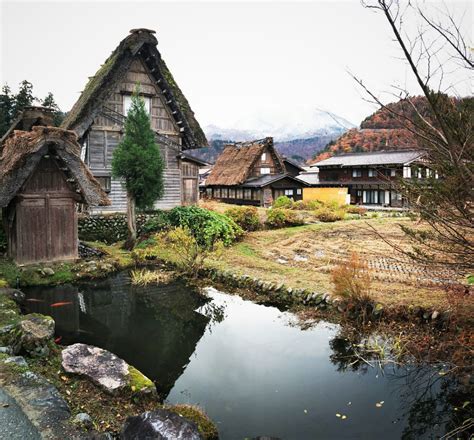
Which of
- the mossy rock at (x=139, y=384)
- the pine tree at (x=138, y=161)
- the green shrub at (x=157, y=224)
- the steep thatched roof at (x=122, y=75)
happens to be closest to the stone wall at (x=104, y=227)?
the green shrub at (x=157, y=224)

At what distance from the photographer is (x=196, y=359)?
7.64 m

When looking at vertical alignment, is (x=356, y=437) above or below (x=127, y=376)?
below

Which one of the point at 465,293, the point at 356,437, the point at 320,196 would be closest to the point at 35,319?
the point at 356,437

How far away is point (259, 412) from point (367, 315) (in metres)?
3.83

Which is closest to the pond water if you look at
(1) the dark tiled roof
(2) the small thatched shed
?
(2) the small thatched shed

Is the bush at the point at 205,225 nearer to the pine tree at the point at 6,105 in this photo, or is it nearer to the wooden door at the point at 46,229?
the wooden door at the point at 46,229

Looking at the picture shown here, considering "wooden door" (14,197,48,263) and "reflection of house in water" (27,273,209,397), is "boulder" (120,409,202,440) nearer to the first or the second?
"reflection of house in water" (27,273,209,397)

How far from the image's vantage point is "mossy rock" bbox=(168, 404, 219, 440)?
16.8ft

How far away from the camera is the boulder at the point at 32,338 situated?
6.27 m

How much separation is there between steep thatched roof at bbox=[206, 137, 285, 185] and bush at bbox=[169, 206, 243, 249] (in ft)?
57.8

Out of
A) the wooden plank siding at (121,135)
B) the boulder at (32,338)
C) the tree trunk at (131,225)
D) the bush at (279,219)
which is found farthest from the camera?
the bush at (279,219)

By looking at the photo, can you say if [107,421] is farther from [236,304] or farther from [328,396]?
[236,304]

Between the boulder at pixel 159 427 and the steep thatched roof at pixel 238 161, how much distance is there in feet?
102

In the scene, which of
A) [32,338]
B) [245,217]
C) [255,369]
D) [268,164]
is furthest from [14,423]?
[268,164]
